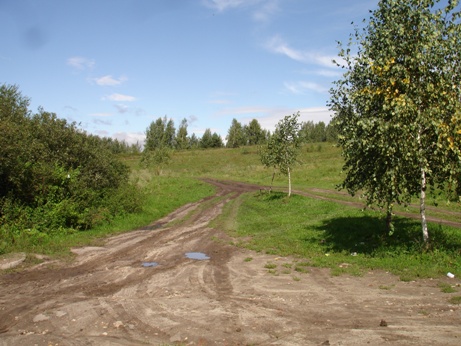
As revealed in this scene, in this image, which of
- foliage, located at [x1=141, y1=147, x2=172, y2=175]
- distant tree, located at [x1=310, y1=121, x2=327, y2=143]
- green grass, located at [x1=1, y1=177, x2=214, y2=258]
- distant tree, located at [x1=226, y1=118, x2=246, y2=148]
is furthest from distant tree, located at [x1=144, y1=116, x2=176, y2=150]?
green grass, located at [x1=1, y1=177, x2=214, y2=258]

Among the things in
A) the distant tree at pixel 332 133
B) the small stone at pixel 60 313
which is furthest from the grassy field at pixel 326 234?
the small stone at pixel 60 313

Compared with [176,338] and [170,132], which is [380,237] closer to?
[176,338]

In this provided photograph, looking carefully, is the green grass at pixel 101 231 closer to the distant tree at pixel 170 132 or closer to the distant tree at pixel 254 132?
the distant tree at pixel 254 132

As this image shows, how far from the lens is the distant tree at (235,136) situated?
148 metres

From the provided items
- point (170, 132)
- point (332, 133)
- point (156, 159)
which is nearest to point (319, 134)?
point (332, 133)

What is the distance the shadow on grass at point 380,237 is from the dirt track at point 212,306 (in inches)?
99.4

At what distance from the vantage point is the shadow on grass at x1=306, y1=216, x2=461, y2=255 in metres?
13.8

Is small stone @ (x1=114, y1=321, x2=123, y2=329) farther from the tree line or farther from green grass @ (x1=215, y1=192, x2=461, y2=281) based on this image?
the tree line

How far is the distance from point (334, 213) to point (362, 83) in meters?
10.6

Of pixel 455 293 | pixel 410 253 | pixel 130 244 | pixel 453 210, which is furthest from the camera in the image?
pixel 453 210

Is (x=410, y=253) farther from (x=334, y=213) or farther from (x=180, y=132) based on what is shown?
(x=180, y=132)

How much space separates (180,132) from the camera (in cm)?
15912

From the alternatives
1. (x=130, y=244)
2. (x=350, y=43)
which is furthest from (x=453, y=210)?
(x=130, y=244)

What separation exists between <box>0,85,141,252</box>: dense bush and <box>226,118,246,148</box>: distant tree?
12013 cm
